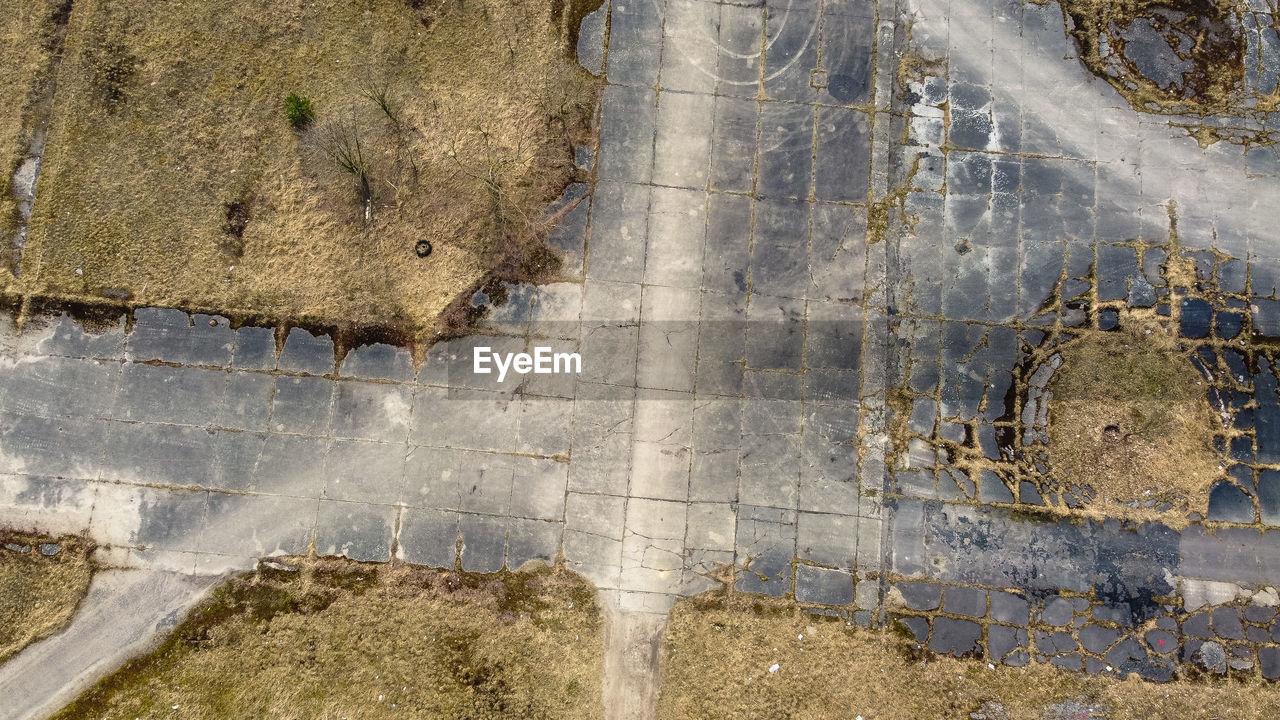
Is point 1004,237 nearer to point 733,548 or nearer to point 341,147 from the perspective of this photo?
point 733,548

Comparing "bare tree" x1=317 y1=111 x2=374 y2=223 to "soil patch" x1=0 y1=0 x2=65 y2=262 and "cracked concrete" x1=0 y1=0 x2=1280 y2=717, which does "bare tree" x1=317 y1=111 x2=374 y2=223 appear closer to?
"cracked concrete" x1=0 y1=0 x2=1280 y2=717

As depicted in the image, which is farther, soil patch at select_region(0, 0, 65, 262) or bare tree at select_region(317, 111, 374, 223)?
bare tree at select_region(317, 111, 374, 223)

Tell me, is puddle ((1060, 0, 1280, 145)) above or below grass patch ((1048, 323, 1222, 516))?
above

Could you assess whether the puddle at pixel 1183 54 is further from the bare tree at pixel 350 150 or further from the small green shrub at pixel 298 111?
the small green shrub at pixel 298 111

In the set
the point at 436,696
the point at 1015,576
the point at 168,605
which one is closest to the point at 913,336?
the point at 1015,576

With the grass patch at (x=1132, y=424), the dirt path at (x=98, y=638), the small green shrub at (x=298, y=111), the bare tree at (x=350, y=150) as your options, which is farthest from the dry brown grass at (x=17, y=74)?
the grass patch at (x=1132, y=424)

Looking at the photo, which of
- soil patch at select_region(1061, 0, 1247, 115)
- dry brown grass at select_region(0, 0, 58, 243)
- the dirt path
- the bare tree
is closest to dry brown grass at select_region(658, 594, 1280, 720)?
the dirt path

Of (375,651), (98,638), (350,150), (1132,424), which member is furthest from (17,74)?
(1132,424)
